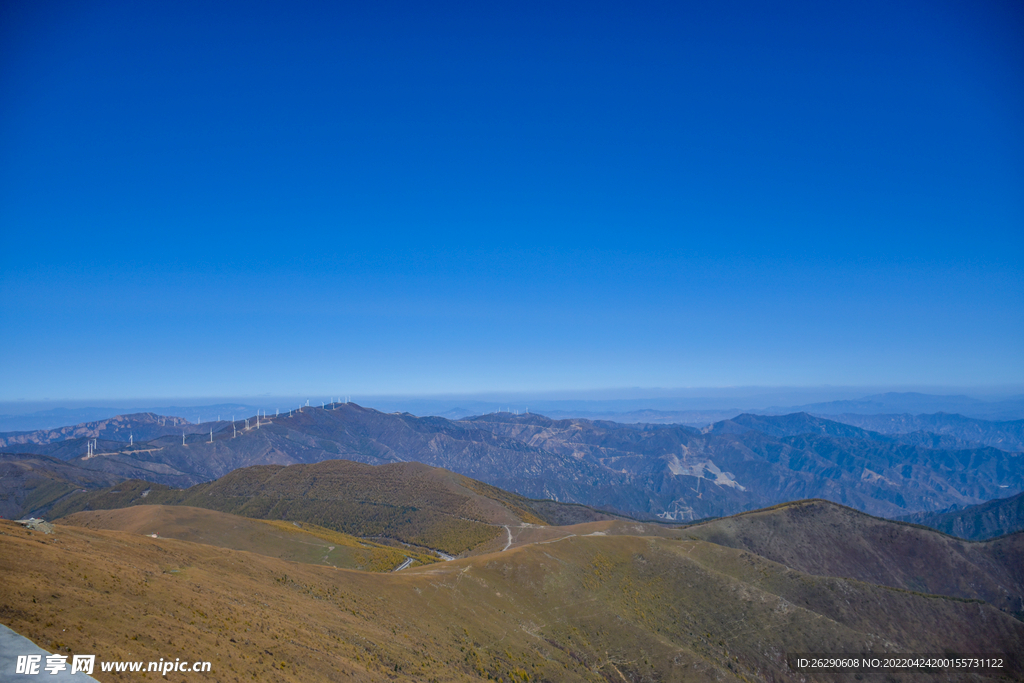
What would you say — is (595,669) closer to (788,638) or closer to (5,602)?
(788,638)

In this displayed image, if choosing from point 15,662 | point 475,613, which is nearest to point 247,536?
point 475,613

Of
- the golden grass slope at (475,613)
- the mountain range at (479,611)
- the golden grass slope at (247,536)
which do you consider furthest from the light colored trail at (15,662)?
the golden grass slope at (247,536)

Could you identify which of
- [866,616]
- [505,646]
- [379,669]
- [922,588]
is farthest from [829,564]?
[379,669]

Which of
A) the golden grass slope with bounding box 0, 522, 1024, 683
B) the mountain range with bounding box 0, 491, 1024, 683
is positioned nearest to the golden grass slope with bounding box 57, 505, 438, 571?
the mountain range with bounding box 0, 491, 1024, 683

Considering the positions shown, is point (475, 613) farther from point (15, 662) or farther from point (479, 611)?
point (15, 662)

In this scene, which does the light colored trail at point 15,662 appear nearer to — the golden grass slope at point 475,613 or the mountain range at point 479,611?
the mountain range at point 479,611

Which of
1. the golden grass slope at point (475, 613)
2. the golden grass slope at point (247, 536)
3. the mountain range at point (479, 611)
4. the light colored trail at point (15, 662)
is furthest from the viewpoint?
the golden grass slope at point (247, 536)

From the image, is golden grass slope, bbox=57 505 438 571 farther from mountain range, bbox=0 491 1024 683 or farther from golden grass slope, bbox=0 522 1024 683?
golden grass slope, bbox=0 522 1024 683
